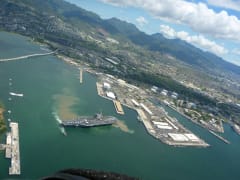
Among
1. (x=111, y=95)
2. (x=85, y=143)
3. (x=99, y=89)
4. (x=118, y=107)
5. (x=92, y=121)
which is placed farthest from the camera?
(x=99, y=89)

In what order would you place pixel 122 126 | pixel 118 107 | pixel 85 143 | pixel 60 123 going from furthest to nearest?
1. pixel 118 107
2. pixel 122 126
3. pixel 60 123
4. pixel 85 143

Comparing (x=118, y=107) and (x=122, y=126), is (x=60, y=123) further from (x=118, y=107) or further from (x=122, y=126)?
(x=118, y=107)

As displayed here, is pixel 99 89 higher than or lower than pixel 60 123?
higher

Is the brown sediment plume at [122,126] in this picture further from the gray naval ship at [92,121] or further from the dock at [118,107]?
the dock at [118,107]

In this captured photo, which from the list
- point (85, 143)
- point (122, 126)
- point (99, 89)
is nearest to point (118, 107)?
point (122, 126)

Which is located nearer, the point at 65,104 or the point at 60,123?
the point at 60,123

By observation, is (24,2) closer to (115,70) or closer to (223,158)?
(115,70)

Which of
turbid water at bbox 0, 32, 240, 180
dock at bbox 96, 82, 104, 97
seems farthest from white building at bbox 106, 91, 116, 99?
turbid water at bbox 0, 32, 240, 180
